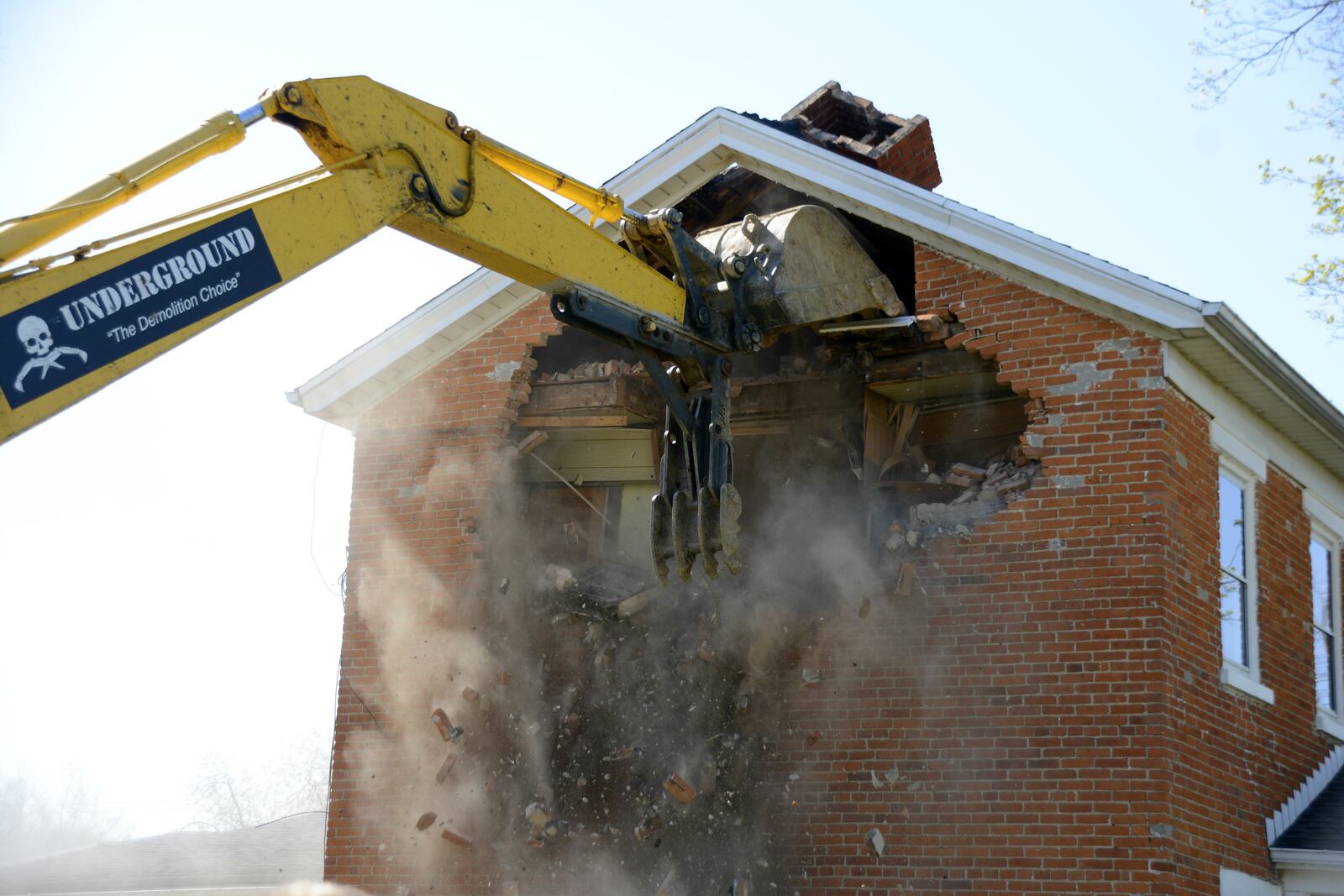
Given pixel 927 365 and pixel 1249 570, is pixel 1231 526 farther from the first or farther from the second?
pixel 927 365

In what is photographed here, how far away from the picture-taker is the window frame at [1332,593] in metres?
12.8

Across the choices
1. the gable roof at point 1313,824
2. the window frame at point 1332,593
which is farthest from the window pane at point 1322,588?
the gable roof at point 1313,824

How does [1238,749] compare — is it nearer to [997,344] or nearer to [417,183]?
[997,344]

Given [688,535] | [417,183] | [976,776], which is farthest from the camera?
[976,776]

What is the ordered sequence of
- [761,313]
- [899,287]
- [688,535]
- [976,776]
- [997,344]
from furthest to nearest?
[899,287] < [997,344] < [976,776] < [761,313] < [688,535]

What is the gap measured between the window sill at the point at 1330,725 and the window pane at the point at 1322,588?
907 mm

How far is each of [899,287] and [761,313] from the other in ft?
11.8

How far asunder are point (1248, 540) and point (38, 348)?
9.85m

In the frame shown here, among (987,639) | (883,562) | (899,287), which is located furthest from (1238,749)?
(899,287)

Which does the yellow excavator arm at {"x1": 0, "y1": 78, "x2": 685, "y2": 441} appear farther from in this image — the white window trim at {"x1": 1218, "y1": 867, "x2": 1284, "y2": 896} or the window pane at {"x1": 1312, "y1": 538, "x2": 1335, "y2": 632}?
the window pane at {"x1": 1312, "y1": 538, "x2": 1335, "y2": 632}

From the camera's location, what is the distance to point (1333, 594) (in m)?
13.8

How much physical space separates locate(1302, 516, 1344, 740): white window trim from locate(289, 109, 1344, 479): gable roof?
0.48m

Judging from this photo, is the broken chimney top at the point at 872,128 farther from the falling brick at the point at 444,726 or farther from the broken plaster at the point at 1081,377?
the falling brick at the point at 444,726

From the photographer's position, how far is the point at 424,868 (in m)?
11.3
